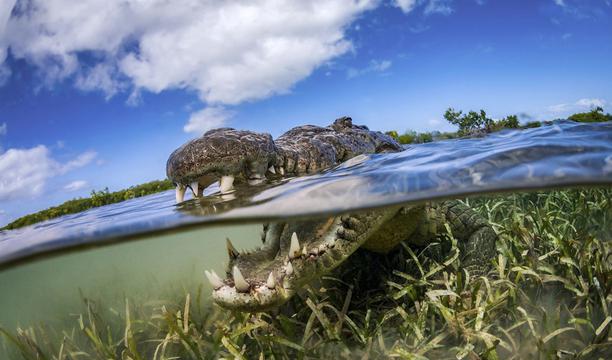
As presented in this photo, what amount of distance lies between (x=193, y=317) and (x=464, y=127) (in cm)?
664

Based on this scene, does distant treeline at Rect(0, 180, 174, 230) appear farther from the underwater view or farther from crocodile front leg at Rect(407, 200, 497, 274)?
crocodile front leg at Rect(407, 200, 497, 274)

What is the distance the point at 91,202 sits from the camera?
8.50 meters

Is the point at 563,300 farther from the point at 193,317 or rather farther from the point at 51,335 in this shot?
the point at 51,335

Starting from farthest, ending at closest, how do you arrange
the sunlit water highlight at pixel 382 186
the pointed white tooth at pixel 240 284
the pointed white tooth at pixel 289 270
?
the sunlit water highlight at pixel 382 186 < the pointed white tooth at pixel 289 270 < the pointed white tooth at pixel 240 284

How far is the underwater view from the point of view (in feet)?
9.02

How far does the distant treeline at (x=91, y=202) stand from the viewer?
26.1 ft

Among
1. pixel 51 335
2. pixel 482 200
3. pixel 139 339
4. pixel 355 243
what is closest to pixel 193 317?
pixel 139 339

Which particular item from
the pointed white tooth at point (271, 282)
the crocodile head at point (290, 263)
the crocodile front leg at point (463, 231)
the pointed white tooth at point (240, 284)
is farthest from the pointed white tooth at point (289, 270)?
the crocodile front leg at point (463, 231)

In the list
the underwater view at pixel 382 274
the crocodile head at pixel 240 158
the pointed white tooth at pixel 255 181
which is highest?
the crocodile head at pixel 240 158

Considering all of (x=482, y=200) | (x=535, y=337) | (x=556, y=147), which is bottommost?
(x=535, y=337)

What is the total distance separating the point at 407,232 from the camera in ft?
11.4

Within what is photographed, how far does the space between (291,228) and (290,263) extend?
0.93 metres

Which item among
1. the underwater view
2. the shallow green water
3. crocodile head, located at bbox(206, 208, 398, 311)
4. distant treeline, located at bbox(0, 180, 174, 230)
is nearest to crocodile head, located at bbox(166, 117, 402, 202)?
the underwater view

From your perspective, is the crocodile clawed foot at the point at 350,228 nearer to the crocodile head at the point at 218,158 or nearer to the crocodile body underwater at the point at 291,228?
the crocodile body underwater at the point at 291,228
